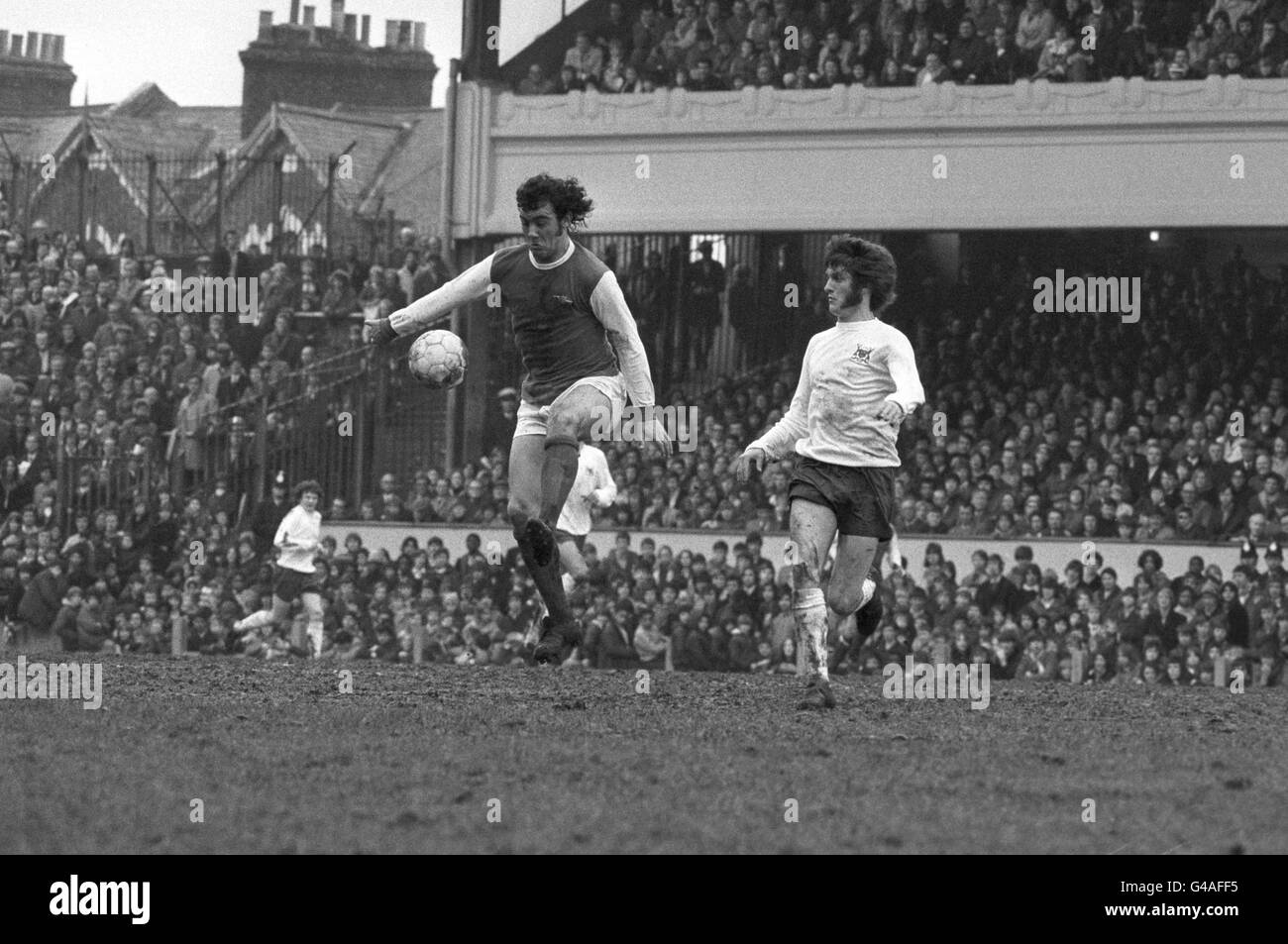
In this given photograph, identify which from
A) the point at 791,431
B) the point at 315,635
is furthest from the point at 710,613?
the point at 791,431

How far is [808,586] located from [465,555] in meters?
13.1

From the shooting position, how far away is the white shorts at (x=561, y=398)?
1057 cm

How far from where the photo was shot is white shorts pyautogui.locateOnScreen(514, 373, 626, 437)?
34.7 feet

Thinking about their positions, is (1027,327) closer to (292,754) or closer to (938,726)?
(938,726)

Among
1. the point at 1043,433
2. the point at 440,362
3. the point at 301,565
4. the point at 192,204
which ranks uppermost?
the point at 192,204

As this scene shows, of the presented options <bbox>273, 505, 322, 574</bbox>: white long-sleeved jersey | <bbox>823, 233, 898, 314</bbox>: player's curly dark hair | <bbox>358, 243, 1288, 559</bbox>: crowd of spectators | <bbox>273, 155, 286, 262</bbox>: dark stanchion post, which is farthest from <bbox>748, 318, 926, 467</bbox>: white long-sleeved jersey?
<bbox>273, 155, 286, 262</bbox>: dark stanchion post

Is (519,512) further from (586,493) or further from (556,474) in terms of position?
(586,493)

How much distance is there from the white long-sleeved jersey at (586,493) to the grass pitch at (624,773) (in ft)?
16.3

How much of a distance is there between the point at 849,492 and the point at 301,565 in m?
11.3

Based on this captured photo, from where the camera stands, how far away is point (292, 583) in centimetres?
2031

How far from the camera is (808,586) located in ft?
31.3

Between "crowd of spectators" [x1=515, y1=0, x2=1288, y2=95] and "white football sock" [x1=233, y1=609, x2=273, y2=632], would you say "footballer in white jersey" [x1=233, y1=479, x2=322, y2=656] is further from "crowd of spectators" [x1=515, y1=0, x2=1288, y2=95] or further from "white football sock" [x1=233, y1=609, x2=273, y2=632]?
"crowd of spectators" [x1=515, y1=0, x2=1288, y2=95]

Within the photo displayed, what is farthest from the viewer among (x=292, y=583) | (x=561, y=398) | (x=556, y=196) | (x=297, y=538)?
(x=292, y=583)

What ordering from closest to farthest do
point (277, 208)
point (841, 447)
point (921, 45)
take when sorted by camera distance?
1. point (841, 447)
2. point (921, 45)
3. point (277, 208)
